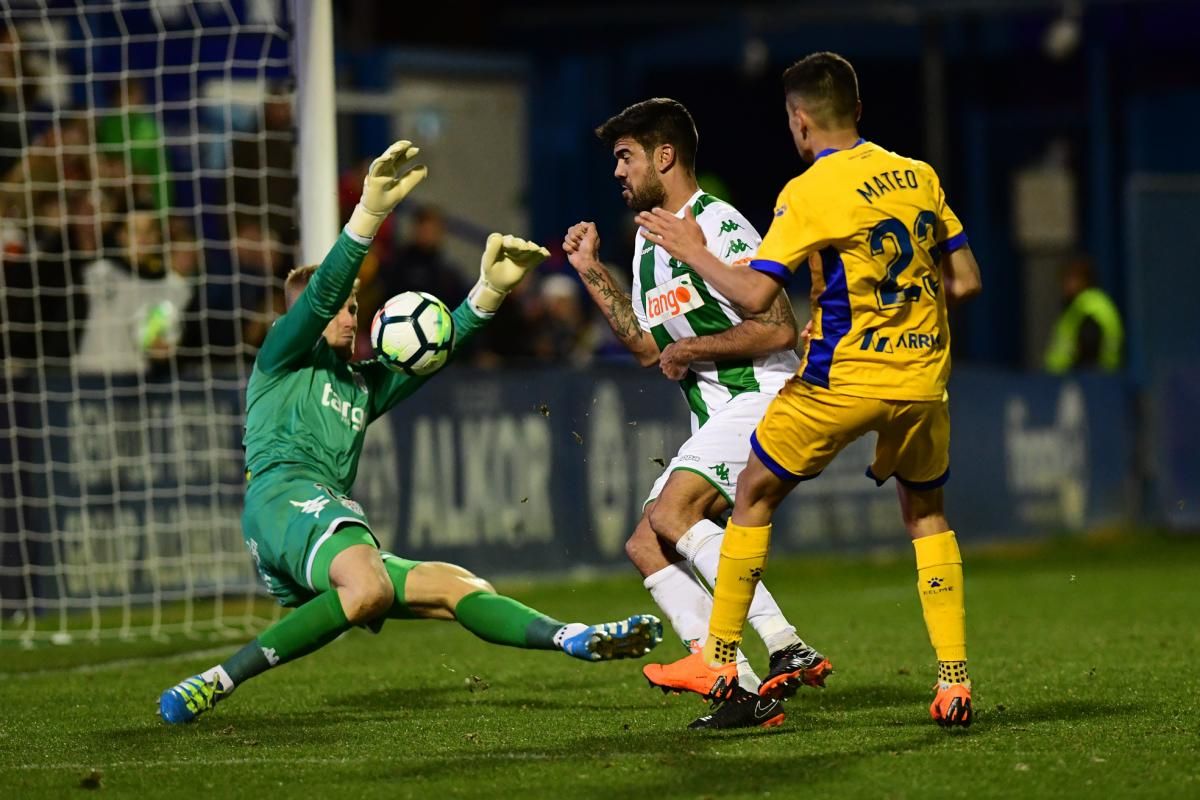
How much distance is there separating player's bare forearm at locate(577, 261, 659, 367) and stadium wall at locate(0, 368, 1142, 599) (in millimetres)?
2201

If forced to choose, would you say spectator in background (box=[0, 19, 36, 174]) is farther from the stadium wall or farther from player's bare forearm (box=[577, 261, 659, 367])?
player's bare forearm (box=[577, 261, 659, 367])

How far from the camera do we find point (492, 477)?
551 inches

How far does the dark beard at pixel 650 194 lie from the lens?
761cm

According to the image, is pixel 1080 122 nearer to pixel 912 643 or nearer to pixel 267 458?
pixel 912 643

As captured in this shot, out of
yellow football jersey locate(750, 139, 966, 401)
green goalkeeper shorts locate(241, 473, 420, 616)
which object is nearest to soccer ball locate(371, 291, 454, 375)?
green goalkeeper shorts locate(241, 473, 420, 616)

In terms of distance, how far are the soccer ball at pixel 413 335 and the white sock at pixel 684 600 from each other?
1.19m

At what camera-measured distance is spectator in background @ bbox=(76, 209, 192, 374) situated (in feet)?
41.5

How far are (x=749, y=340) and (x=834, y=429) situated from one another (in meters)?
0.69

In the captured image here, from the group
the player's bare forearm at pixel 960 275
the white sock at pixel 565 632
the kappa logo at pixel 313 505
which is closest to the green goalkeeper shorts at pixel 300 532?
the kappa logo at pixel 313 505

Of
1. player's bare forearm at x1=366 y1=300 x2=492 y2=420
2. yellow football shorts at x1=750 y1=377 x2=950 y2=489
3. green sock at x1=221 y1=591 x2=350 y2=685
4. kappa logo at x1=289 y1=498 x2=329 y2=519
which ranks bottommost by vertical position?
green sock at x1=221 y1=591 x2=350 y2=685

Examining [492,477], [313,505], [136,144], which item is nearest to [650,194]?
[313,505]

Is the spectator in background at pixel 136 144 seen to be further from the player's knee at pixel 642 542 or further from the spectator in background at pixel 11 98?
the player's knee at pixel 642 542

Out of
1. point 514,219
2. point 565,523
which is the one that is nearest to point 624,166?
point 565,523

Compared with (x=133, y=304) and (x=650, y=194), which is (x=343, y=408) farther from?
(x=133, y=304)
